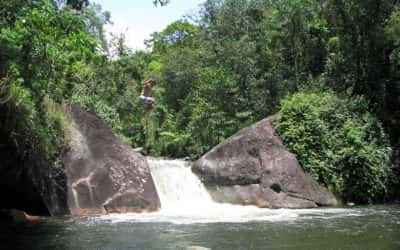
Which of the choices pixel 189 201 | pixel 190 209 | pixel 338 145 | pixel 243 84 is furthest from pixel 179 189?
pixel 243 84

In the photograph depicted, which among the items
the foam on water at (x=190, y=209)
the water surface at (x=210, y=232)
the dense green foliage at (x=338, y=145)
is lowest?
the water surface at (x=210, y=232)

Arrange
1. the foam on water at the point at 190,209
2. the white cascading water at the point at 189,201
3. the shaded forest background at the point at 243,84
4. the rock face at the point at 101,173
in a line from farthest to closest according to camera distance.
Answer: the rock face at the point at 101,173 → the white cascading water at the point at 189,201 → the foam on water at the point at 190,209 → the shaded forest background at the point at 243,84

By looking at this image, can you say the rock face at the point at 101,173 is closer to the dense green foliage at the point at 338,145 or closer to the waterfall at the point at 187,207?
the waterfall at the point at 187,207

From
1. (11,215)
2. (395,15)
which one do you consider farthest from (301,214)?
(395,15)

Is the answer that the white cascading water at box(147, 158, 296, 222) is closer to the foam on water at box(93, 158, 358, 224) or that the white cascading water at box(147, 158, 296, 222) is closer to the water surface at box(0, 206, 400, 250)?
the foam on water at box(93, 158, 358, 224)

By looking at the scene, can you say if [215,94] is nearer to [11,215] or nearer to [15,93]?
[11,215]

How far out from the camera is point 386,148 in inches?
811

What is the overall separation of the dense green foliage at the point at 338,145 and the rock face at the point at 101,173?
5.92 m

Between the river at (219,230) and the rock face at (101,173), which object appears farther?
the rock face at (101,173)

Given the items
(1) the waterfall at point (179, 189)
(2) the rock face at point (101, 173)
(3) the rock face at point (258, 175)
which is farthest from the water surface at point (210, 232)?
(1) the waterfall at point (179, 189)

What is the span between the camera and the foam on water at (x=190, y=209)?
1456cm

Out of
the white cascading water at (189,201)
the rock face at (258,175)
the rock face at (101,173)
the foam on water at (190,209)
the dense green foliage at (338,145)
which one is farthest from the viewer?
the dense green foliage at (338,145)

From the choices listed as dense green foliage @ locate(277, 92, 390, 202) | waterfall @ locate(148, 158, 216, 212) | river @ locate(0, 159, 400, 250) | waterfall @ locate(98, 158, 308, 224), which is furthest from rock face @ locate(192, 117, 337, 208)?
river @ locate(0, 159, 400, 250)

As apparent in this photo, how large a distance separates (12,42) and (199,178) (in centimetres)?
1122
